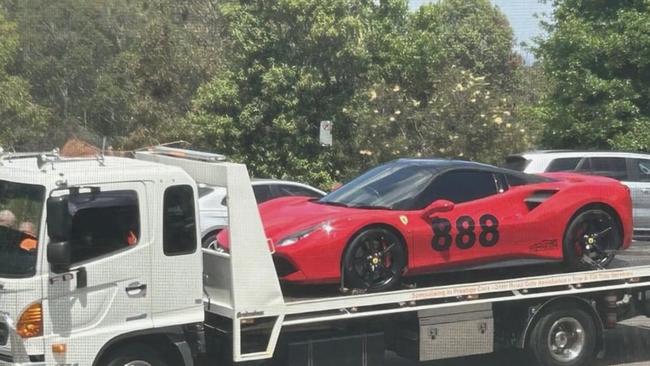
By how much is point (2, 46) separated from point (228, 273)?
22.7 m

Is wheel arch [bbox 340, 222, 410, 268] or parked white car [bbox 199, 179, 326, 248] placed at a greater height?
parked white car [bbox 199, 179, 326, 248]

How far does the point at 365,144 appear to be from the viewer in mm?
20234

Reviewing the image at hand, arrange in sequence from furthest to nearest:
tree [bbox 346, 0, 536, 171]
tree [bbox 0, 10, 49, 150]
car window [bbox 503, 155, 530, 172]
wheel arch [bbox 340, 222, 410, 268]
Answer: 1. tree [bbox 0, 10, 49, 150]
2. tree [bbox 346, 0, 536, 171]
3. car window [bbox 503, 155, 530, 172]
4. wheel arch [bbox 340, 222, 410, 268]

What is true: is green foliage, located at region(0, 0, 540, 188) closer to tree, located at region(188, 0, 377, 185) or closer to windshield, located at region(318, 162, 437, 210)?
tree, located at region(188, 0, 377, 185)

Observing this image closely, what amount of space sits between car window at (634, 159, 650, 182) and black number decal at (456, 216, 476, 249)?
7.04 meters

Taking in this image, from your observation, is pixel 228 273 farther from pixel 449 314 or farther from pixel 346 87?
pixel 346 87

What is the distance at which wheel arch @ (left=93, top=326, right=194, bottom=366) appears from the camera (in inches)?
253

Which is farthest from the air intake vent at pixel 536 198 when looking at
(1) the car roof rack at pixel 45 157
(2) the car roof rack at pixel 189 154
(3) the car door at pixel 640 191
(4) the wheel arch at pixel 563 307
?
(3) the car door at pixel 640 191

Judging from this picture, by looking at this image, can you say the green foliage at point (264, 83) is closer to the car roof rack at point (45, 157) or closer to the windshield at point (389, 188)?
the windshield at point (389, 188)

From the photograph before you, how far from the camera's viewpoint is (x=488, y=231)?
7918 mm

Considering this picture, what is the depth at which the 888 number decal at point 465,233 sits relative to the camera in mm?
7656

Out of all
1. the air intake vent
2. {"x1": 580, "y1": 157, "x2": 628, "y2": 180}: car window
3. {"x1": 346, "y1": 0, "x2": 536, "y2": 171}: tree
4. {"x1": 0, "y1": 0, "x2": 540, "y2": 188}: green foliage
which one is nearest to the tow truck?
the air intake vent

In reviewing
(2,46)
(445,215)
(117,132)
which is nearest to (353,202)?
(445,215)

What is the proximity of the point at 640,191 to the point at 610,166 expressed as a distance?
59 centimetres
